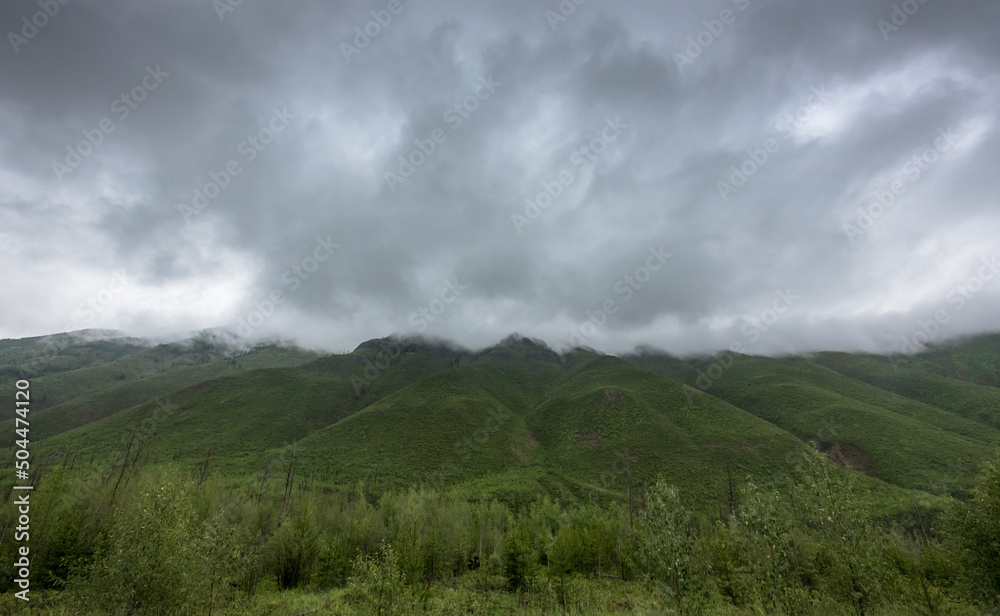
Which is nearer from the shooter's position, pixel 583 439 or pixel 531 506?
pixel 531 506

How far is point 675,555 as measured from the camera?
17.0 metres

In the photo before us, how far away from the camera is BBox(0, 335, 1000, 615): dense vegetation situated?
1905cm

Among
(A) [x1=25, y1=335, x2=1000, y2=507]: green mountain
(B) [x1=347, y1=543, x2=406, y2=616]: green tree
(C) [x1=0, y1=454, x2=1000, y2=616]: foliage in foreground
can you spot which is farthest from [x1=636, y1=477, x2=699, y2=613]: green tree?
(A) [x1=25, y1=335, x2=1000, y2=507]: green mountain

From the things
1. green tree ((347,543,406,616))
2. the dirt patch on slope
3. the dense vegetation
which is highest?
green tree ((347,543,406,616))

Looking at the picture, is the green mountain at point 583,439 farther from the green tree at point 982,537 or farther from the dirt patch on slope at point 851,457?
the green tree at point 982,537

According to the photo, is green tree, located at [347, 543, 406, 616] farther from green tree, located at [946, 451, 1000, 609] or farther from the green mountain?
the green mountain

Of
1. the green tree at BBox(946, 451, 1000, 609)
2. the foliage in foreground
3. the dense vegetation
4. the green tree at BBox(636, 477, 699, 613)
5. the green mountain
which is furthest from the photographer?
the green mountain

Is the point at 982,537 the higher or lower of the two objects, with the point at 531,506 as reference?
higher

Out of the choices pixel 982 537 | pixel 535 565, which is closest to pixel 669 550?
pixel 982 537

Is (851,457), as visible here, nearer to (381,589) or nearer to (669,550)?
(669,550)

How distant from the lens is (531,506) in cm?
9950

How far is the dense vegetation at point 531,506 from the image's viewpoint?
1905cm

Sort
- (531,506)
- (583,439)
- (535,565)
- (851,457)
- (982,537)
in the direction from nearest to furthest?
(982,537)
(535,565)
(531,506)
(851,457)
(583,439)

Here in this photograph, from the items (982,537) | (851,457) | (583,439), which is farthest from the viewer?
(583,439)
